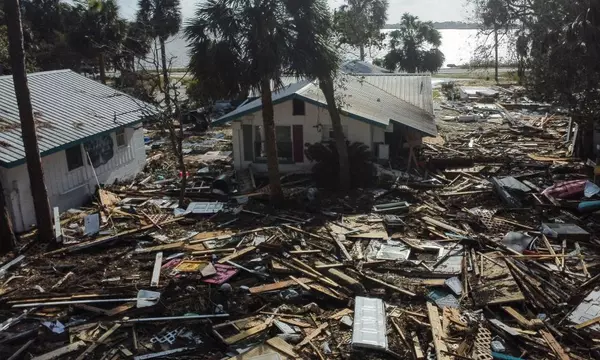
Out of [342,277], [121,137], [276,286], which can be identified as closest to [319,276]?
[342,277]

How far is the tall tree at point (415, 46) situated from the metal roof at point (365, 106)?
21800 millimetres

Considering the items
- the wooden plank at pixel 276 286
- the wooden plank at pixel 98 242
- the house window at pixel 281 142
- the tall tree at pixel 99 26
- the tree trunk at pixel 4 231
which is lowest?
the wooden plank at pixel 276 286

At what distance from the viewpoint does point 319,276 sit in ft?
40.0

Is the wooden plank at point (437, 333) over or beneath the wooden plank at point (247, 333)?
beneath

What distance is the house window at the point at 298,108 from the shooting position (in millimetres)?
22422

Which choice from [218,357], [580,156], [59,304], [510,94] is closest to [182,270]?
[59,304]

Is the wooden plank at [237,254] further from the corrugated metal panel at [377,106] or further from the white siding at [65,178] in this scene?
the corrugated metal panel at [377,106]

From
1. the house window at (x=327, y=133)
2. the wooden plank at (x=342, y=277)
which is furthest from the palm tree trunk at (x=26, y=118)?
the house window at (x=327, y=133)

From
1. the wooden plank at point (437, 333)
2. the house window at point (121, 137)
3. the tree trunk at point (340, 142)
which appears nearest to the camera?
the wooden plank at point (437, 333)

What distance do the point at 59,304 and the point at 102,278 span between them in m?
1.52

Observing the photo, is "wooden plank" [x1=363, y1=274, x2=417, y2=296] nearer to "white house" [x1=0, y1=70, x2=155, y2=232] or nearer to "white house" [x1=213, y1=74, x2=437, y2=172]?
"white house" [x1=213, y1=74, x2=437, y2=172]

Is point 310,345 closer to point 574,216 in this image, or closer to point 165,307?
point 165,307

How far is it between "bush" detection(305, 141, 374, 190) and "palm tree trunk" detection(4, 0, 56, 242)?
32.8ft

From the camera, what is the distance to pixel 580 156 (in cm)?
2364
